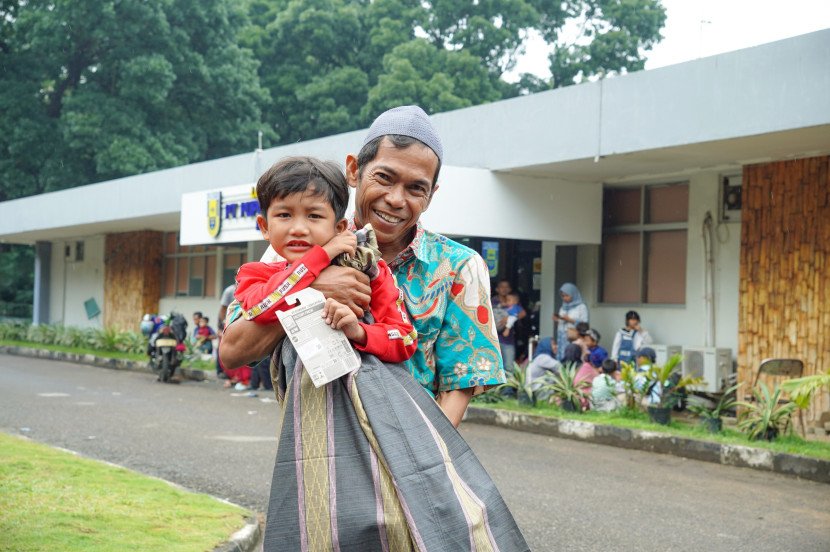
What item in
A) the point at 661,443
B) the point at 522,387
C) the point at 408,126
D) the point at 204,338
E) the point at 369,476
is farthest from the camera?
the point at 204,338

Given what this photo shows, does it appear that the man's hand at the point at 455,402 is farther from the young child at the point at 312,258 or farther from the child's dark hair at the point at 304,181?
the child's dark hair at the point at 304,181

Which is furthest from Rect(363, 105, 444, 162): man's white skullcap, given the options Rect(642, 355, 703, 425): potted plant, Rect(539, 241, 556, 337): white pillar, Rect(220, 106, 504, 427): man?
Rect(539, 241, 556, 337): white pillar

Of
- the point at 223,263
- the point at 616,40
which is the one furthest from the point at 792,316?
the point at 616,40

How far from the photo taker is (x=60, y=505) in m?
5.54

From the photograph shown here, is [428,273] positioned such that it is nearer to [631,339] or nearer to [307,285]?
[307,285]

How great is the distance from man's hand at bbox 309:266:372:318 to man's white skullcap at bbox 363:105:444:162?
415mm

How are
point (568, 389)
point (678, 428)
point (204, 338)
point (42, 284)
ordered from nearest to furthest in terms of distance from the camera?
point (678, 428) → point (568, 389) → point (204, 338) → point (42, 284)

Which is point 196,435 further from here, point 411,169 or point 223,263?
point 223,263

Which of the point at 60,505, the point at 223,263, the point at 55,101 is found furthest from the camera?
the point at 55,101

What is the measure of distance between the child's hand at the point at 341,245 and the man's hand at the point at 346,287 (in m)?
0.04

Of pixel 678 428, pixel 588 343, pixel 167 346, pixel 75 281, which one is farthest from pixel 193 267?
pixel 678 428

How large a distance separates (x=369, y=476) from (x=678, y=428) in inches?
353

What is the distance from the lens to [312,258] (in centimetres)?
215

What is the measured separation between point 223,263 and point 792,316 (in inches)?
560
